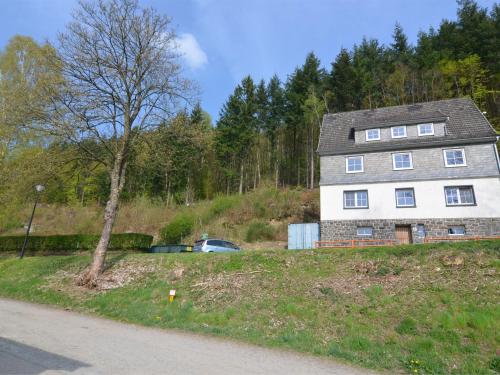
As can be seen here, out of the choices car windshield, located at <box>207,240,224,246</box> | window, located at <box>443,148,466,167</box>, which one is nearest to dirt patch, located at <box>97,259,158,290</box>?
car windshield, located at <box>207,240,224,246</box>

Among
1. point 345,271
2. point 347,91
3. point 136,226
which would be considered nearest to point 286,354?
point 345,271

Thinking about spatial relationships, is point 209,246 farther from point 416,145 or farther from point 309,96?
point 309,96

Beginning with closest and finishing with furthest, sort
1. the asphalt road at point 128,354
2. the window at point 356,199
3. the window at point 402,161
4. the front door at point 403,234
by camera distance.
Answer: the asphalt road at point 128,354 < the front door at point 403,234 < the window at point 402,161 < the window at point 356,199

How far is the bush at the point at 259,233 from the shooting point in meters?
30.0

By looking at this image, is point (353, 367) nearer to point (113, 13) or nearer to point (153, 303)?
point (153, 303)

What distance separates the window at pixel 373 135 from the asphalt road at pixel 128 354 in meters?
21.7

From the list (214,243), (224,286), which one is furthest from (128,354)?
(214,243)

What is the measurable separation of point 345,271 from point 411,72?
3639cm

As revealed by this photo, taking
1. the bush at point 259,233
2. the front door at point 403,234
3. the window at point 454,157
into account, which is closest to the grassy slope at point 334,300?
the front door at point 403,234

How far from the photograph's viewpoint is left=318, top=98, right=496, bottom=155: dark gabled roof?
23938 mm

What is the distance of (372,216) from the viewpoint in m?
24.4

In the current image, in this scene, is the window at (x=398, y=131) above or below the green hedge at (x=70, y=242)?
above

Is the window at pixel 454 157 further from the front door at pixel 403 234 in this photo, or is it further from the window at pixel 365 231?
the window at pixel 365 231

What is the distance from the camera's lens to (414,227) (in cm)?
2336
